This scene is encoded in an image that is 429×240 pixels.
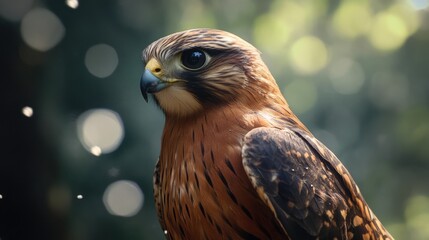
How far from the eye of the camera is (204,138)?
1.29 meters

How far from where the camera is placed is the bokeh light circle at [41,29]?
2.17 meters

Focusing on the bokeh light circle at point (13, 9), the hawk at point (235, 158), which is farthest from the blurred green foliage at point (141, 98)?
the hawk at point (235, 158)

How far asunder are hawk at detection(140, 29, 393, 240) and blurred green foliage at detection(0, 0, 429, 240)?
0.90 metres

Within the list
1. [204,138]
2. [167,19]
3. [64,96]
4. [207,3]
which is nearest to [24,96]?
[64,96]

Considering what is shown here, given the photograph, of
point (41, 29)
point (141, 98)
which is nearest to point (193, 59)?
point (141, 98)

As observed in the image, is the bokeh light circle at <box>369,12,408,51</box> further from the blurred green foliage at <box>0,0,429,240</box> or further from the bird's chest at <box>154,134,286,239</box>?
the bird's chest at <box>154,134,286,239</box>

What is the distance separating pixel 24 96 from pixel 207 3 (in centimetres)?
85

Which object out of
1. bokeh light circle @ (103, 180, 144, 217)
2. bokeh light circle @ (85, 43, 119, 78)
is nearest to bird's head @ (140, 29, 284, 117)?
bokeh light circle @ (85, 43, 119, 78)

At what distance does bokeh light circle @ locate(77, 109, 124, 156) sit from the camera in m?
2.21

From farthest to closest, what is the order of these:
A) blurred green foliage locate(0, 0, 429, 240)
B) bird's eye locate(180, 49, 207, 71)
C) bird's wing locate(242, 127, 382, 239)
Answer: blurred green foliage locate(0, 0, 429, 240), bird's eye locate(180, 49, 207, 71), bird's wing locate(242, 127, 382, 239)

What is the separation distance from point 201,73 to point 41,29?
1.13m

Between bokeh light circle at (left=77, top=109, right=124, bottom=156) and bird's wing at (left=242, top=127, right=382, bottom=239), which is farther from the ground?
bokeh light circle at (left=77, top=109, right=124, bottom=156)

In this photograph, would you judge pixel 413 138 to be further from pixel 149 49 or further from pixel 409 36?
pixel 149 49

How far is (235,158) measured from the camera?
1.25m
